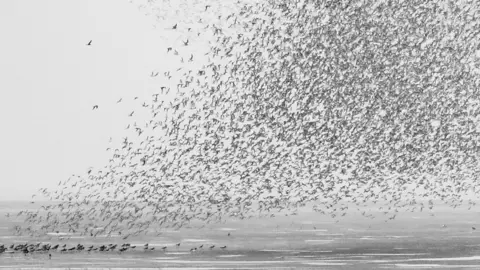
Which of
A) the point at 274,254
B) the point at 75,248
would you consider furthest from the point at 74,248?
the point at 274,254

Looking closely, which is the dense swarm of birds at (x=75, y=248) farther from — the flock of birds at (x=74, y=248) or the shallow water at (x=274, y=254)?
the shallow water at (x=274, y=254)

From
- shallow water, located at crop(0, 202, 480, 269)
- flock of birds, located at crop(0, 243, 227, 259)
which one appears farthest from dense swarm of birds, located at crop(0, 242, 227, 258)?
shallow water, located at crop(0, 202, 480, 269)

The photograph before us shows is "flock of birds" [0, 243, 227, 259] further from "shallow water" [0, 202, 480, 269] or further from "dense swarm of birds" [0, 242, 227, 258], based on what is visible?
"shallow water" [0, 202, 480, 269]

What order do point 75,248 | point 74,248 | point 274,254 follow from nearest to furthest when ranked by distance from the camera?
point 274,254, point 74,248, point 75,248

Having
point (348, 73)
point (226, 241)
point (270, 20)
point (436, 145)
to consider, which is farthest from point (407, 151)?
point (226, 241)

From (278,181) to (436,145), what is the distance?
22.1 feet

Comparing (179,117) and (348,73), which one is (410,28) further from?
(179,117)

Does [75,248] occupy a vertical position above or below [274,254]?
above

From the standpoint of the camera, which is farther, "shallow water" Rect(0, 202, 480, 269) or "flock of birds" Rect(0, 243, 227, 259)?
"flock of birds" Rect(0, 243, 227, 259)

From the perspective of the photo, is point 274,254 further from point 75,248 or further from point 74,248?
point 75,248

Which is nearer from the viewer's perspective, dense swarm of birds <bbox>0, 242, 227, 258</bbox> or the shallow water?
the shallow water

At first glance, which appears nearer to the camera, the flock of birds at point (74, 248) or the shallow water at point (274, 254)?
the shallow water at point (274, 254)

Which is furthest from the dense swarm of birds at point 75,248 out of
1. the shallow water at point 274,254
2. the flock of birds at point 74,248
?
the shallow water at point 274,254

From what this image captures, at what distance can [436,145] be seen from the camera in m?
46.4
